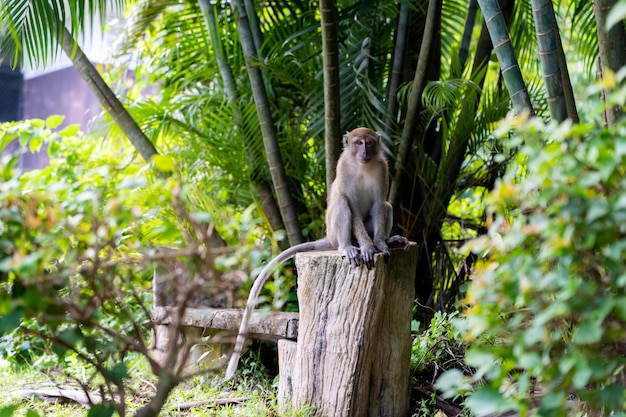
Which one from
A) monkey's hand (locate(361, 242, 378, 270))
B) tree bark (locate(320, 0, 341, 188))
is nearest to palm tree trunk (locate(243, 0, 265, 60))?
tree bark (locate(320, 0, 341, 188))

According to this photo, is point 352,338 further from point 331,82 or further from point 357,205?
point 331,82

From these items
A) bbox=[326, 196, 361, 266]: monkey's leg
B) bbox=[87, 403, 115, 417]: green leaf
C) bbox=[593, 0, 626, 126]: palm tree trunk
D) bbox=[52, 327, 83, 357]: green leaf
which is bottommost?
bbox=[87, 403, 115, 417]: green leaf

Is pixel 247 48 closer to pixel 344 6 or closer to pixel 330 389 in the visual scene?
pixel 344 6

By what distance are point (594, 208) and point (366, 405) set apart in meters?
3.18

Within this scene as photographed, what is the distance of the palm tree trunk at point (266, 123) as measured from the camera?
651 centimetres

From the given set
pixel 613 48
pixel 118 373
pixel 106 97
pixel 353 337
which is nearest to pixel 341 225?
pixel 353 337

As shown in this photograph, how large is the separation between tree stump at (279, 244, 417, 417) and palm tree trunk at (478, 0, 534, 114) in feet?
4.42

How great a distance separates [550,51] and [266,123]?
9.29 feet

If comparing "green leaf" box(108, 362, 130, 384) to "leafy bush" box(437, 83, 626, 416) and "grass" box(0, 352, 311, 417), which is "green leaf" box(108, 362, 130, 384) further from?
"grass" box(0, 352, 311, 417)

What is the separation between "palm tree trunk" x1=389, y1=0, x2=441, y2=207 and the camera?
6078mm

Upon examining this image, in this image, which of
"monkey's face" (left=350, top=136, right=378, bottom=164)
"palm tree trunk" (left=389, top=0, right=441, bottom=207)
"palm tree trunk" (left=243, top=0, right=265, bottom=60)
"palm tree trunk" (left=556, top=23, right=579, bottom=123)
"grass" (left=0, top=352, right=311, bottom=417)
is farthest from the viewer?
"palm tree trunk" (left=243, top=0, right=265, bottom=60)

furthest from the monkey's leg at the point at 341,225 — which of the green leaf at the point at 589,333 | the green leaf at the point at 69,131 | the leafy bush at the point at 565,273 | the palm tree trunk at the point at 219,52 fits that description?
the green leaf at the point at 69,131

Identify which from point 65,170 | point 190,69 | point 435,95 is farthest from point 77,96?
point 435,95

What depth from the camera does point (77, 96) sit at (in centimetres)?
1102
